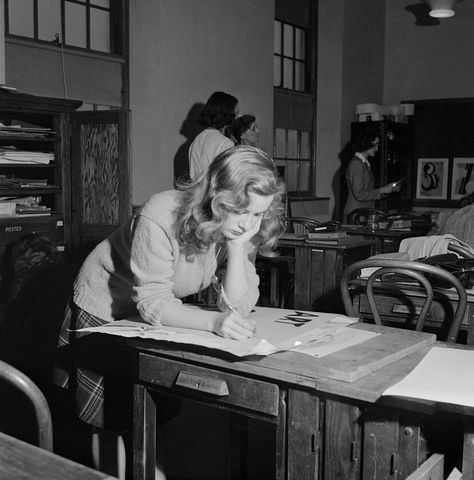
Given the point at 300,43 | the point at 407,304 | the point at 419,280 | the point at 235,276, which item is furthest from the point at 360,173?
the point at 235,276

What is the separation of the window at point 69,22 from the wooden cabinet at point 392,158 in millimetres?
3374

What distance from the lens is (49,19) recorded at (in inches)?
199

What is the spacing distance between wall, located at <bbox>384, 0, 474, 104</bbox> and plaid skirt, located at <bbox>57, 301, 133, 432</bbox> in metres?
7.62

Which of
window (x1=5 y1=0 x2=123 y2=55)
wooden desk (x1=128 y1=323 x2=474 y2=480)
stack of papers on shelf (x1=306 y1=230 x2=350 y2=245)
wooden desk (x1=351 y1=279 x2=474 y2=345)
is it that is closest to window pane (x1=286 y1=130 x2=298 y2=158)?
window (x1=5 y1=0 x2=123 y2=55)

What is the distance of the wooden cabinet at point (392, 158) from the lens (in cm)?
819

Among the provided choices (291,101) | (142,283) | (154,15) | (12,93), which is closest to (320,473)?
(142,283)

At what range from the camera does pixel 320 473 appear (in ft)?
4.82

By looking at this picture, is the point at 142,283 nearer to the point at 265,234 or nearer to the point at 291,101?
the point at 265,234

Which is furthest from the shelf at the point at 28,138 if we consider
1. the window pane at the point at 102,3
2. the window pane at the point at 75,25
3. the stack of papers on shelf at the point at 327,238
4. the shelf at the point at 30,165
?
the stack of papers on shelf at the point at 327,238

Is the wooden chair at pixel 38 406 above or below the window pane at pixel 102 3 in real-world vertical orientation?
below

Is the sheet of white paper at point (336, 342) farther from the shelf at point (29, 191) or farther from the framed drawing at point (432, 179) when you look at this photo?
the framed drawing at point (432, 179)

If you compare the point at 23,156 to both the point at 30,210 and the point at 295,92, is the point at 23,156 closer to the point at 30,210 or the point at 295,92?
the point at 30,210

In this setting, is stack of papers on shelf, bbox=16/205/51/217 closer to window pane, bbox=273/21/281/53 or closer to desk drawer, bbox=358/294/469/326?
desk drawer, bbox=358/294/469/326

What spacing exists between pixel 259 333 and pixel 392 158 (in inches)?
275
